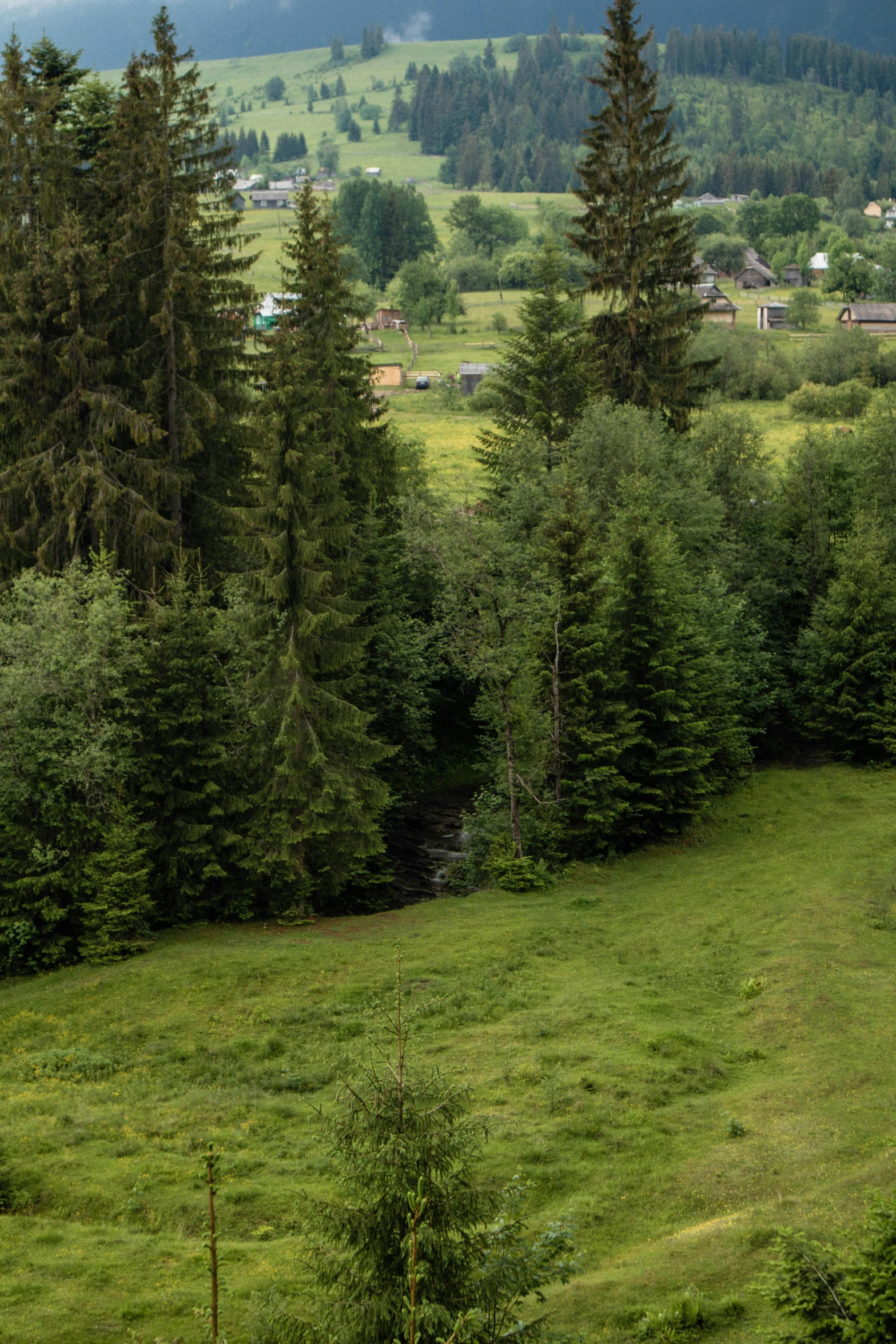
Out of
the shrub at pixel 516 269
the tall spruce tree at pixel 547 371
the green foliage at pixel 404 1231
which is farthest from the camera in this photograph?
the shrub at pixel 516 269

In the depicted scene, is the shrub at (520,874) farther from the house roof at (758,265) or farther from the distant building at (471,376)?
the house roof at (758,265)

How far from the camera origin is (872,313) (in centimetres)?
13038

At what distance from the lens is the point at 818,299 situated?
142250 mm

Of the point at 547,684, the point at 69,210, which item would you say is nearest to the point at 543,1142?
the point at 547,684

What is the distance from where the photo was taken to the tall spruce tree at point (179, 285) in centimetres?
3628

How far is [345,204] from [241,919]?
152 m

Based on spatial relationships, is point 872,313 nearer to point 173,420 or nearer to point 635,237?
point 635,237

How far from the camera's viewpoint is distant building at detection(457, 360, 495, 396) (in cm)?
9881

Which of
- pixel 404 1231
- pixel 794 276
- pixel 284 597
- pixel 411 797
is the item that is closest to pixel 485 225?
pixel 794 276

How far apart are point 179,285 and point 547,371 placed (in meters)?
17.5

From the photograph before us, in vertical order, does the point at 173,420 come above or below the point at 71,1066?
above

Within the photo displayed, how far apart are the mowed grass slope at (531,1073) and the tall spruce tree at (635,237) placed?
2426 centimetres

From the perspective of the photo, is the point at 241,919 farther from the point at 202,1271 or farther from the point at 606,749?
the point at 202,1271

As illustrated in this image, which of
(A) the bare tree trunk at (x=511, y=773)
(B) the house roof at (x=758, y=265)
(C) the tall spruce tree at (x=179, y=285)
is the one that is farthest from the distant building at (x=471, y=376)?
(B) the house roof at (x=758, y=265)
